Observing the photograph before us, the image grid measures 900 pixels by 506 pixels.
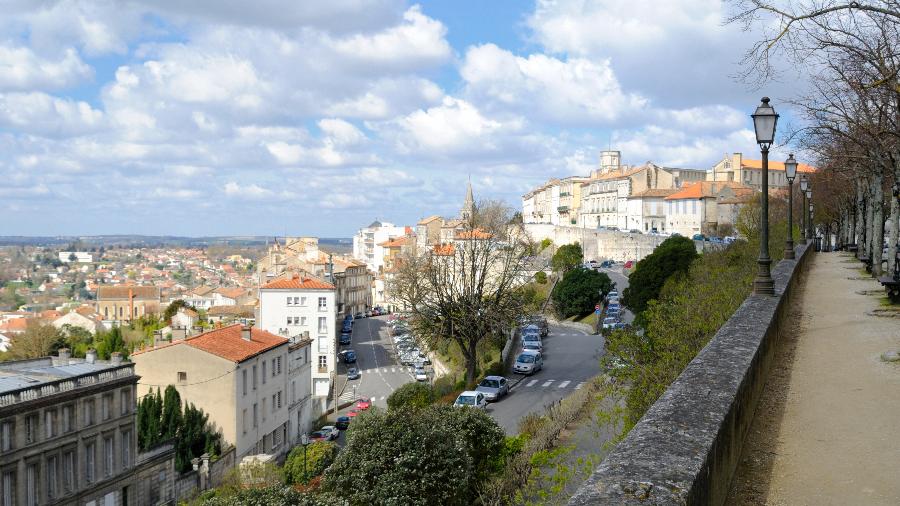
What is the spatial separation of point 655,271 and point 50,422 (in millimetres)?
34180

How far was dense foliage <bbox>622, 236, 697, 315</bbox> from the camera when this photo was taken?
159ft

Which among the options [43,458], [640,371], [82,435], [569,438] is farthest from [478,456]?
[82,435]

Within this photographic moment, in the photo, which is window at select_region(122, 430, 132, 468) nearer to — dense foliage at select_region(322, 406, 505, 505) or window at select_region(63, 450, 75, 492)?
window at select_region(63, 450, 75, 492)

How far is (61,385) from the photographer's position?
115 ft

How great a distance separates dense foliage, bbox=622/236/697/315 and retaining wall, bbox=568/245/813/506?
41.0 metres

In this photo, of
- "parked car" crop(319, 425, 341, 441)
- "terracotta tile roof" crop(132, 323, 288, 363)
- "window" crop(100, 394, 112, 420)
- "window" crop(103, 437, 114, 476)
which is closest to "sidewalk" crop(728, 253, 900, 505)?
"window" crop(100, 394, 112, 420)

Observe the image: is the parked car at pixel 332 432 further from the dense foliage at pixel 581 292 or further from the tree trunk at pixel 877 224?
the tree trunk at pixel 877 224

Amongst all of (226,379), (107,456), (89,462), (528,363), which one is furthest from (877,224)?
(107,456)

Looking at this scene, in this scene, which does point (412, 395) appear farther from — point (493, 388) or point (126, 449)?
point (126, 449)

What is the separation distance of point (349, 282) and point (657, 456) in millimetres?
111812

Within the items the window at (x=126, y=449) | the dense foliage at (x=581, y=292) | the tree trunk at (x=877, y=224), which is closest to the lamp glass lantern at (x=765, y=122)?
the tree trunk at (x=877, y=224)

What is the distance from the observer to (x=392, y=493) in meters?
15.7

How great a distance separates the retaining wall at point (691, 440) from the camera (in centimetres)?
366

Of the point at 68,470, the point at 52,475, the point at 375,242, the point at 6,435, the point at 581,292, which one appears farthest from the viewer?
the point at 375,242
